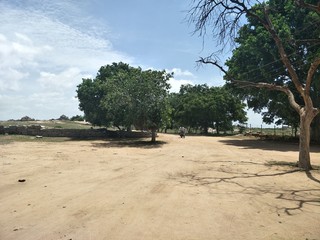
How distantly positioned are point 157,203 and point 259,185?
3.66 metres

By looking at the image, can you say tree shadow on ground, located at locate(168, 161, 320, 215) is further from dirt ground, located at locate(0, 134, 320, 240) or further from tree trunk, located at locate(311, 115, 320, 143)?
tree trunk, located at locate(311, 115, 320, 143)

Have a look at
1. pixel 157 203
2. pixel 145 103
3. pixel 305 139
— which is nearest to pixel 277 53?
pixel 145 103

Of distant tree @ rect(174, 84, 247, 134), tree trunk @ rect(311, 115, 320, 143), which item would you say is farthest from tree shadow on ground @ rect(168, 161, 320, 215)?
distant tree @ rect(174, 84, 247, 134)

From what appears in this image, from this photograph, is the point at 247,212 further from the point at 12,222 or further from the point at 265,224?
the point at 12,222

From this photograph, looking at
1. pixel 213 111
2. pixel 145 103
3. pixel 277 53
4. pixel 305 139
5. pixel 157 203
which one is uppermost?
pixel 277 53

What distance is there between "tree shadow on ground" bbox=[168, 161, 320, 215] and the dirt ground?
0.02 metres

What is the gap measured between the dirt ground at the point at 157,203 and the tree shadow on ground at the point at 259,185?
0.07 ft

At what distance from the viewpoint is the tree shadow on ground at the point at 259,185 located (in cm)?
754

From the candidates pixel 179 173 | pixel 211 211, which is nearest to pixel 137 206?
pixel 211 211

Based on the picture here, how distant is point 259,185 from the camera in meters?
9.46

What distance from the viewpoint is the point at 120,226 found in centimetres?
569

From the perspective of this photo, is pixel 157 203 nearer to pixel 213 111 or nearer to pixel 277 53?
pixel 277 53

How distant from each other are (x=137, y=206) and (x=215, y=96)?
42.6 metres

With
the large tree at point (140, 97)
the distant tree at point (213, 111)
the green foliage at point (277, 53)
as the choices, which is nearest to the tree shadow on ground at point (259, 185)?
the green foliage at point (277, 53)
